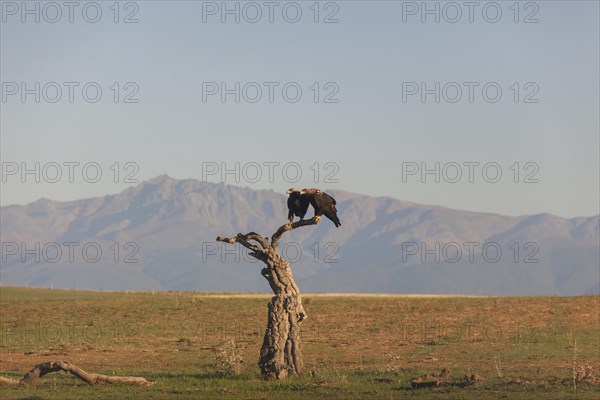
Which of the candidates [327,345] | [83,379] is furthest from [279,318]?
[327,345]

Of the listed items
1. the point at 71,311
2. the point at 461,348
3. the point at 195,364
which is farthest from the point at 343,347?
the point at 71,311

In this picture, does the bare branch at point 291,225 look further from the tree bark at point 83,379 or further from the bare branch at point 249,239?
the tree bark at point 83,379

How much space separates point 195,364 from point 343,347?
26.4 ft

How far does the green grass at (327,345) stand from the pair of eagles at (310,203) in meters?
4.72

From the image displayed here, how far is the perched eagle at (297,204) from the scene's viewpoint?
29.8 m

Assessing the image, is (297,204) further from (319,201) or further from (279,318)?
(279,318)

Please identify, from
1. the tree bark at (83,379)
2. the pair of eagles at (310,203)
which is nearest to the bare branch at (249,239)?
the pair of eagles at (310,203)

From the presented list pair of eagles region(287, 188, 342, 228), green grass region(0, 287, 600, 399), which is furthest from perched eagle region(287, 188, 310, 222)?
green grass region(0, 287, 600, 399)

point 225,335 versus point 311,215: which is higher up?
point 311,215

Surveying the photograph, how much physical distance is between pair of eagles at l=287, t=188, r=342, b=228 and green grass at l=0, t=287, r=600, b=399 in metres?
4.72

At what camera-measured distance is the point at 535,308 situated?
57.0 metres

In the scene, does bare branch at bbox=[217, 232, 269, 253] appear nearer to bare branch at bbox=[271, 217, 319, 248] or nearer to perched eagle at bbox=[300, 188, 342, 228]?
bare branch at bbox=[271, 217, 319, 248]

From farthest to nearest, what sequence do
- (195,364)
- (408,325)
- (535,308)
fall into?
(535,308), (408,325), (195,364)

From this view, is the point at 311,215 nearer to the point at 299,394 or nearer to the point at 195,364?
the point at 299,394
